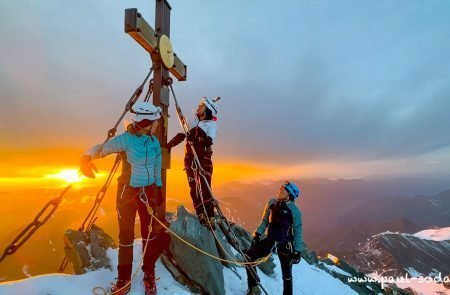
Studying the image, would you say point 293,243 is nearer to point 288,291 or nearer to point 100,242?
point 288,291

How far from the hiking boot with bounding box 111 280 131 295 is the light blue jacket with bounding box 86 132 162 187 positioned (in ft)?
6.50

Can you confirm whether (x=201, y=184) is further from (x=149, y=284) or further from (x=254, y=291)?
(x=149, y=284)

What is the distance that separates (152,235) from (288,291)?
4437 mm

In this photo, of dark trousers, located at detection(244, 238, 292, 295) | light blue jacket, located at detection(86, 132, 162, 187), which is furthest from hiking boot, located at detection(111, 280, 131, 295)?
dark trousers, located at detection(244, 238, 292, 295)

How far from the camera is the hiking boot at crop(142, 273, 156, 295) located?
6.51 meters

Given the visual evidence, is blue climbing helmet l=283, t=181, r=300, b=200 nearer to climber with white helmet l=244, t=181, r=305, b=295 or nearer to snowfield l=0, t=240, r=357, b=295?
climber with white helmet l=244, t=181, r=305, b=295

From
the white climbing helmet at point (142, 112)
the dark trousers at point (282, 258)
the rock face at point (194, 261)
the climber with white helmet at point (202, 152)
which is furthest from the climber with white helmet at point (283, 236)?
the white climbing helmet at point (142, 112)

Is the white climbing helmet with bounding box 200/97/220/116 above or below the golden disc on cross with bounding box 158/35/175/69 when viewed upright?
below

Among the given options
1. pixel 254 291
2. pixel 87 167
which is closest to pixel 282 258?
pixel 254 291

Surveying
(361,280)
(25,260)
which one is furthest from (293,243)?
(25,260)

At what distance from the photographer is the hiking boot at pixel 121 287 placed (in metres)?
6.21

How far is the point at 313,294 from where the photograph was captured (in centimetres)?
1366

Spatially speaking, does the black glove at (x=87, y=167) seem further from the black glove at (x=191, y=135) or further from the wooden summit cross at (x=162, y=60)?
the black glove at (x=191, y=135)

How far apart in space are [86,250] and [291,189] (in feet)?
18.7
